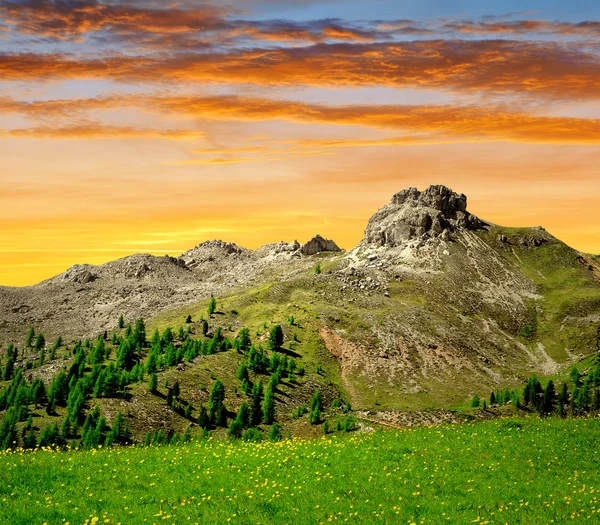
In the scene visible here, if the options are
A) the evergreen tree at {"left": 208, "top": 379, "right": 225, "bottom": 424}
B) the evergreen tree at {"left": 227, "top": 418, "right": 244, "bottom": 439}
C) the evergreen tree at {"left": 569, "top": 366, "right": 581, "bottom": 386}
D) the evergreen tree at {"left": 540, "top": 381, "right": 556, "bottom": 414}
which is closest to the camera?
the evergreen tree at {"left": 227, "top": 418, "right": 244, "bottom": 439}

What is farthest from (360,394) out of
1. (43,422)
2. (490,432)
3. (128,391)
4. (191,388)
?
(490,432)

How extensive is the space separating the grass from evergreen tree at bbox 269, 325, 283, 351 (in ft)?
499

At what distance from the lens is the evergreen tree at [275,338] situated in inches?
7458

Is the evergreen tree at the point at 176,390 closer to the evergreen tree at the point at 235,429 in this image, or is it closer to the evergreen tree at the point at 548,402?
the evergreen tree at the point at 235,429

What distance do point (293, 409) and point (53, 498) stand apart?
434 feet

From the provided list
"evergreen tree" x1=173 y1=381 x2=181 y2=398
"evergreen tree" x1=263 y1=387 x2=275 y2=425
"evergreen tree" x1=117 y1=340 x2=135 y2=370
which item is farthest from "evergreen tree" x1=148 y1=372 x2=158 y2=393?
"evergreen tree" x1=117 y1=340 x2=135 y2=370

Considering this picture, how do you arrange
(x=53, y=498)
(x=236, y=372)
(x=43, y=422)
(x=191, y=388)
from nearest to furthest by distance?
(x=53, y=498), (x=43, y=422), (x=191, y=388), (x=236, y=372)

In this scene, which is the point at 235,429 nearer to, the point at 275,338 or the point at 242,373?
the point at 242,373

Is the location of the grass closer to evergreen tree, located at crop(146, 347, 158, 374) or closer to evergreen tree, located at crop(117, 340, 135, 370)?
evergreen tree, located at crop(146, 347, 158, 374)

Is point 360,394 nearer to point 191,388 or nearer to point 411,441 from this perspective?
Result: point 191,388

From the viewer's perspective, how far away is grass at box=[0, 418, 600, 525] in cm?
2552

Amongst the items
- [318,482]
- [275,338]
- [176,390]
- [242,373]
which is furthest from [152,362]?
[318,482]

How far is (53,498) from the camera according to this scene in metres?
26.7

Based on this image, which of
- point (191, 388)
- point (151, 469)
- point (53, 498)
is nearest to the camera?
point (53, 498)
